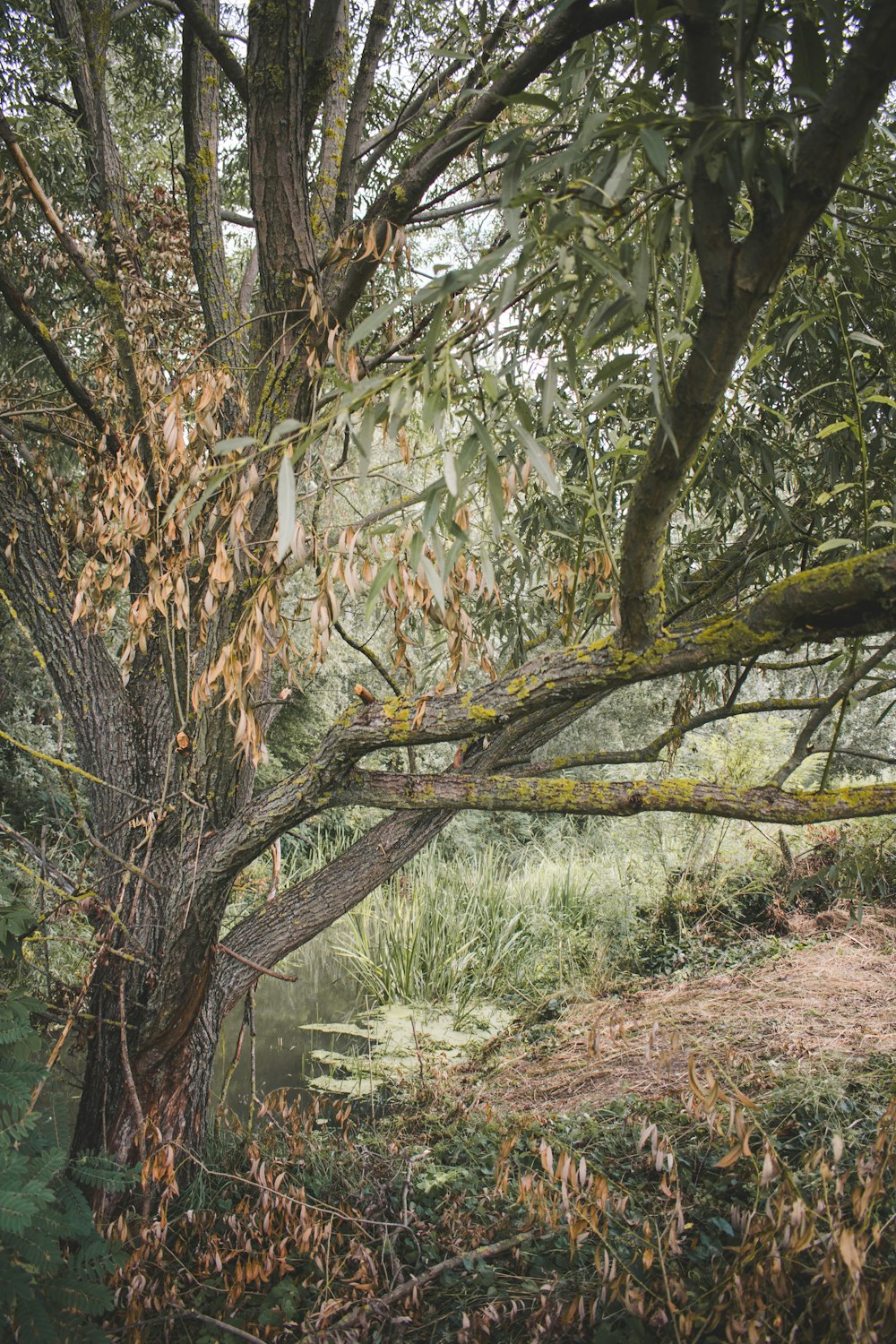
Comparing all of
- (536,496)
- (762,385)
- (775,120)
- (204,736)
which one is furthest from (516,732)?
(775,120)

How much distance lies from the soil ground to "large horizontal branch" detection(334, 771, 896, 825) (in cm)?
108

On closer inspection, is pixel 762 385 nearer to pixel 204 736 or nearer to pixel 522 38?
pixel 522 38

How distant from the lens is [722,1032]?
3480 millimetres

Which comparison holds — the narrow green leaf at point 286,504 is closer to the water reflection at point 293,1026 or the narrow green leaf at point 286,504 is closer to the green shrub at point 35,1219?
the green shrub at point 35,1219

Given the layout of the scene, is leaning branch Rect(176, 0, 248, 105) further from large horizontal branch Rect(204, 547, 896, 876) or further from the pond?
the pond

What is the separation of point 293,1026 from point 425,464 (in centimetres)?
380

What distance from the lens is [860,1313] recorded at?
1.36 m

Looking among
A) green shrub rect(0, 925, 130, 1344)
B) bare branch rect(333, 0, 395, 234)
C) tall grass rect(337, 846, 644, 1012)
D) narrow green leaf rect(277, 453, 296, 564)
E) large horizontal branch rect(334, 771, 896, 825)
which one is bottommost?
tall grass rect(337, 846, 644, 1012)

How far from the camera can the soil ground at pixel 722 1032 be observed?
3.10 meters

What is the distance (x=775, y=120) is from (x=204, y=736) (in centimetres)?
192

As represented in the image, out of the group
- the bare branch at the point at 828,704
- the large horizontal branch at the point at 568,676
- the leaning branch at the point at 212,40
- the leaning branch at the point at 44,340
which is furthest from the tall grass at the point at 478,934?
the leaning branch at the point at 212,40

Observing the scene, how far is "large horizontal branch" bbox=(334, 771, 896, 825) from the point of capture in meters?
1.52

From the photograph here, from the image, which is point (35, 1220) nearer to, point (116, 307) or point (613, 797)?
point (613, 797)

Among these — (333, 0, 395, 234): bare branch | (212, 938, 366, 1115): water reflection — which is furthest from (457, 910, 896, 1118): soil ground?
(333, 0, 395, 234): bare branch
